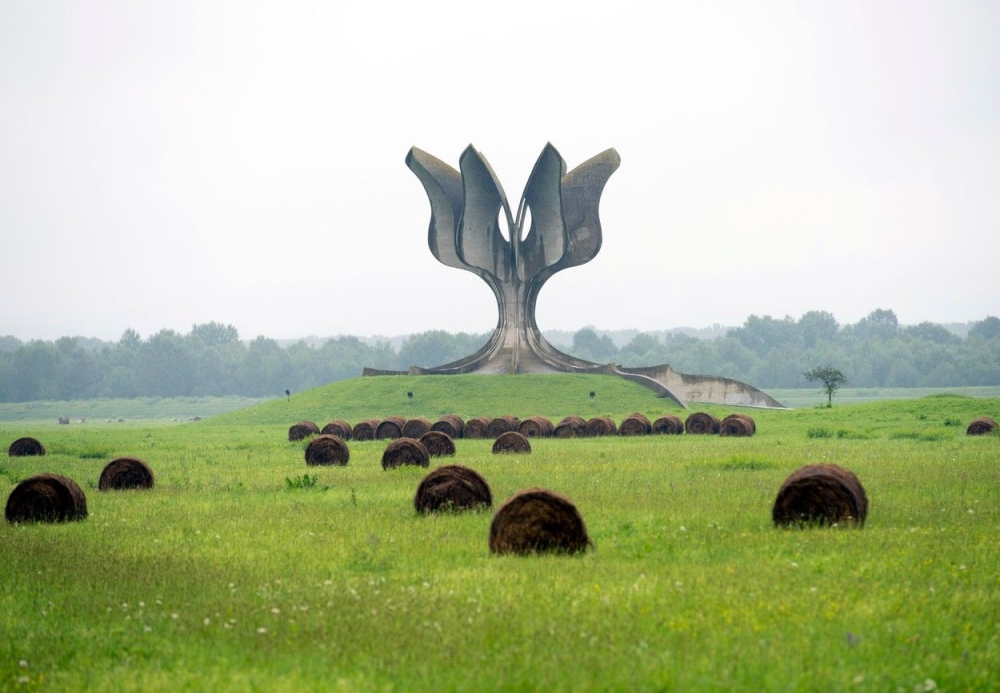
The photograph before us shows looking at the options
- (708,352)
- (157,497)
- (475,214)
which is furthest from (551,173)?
(708,352)

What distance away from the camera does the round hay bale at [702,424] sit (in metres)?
43.5

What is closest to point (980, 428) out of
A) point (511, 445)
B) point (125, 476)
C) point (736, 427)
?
point (736, 427)

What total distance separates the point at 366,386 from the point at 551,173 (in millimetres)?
18523

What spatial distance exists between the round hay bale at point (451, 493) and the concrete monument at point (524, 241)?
58326 millimetres

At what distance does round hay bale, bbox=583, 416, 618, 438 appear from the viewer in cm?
4284

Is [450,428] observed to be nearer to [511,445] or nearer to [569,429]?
[569,429]

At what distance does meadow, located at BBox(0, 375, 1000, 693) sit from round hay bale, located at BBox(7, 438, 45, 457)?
16679 mm

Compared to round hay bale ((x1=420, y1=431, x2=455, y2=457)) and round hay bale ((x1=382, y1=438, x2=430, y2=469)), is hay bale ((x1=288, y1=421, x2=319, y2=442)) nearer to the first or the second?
round hay bale ((x1=420, y1=431, x2=455, y2=457))

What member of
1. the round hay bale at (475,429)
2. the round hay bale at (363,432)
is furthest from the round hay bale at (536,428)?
the round hay bale at (363,432)

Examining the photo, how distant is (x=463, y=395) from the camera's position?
6925cm

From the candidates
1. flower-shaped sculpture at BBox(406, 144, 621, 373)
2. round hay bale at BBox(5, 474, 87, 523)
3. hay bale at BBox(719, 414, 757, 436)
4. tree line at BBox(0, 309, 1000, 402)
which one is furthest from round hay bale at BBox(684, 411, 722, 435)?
tree line at BBox(0, 309, 1000, 402)

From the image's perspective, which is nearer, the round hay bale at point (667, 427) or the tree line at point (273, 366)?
the round hay bale at point (667, 427)

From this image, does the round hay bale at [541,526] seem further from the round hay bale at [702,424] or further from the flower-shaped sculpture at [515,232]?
the flower-shaped sculpture at [515,232]

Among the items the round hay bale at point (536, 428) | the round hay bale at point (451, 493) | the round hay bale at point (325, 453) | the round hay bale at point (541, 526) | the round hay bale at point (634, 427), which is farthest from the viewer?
the round hay bale at point (634, 427)
